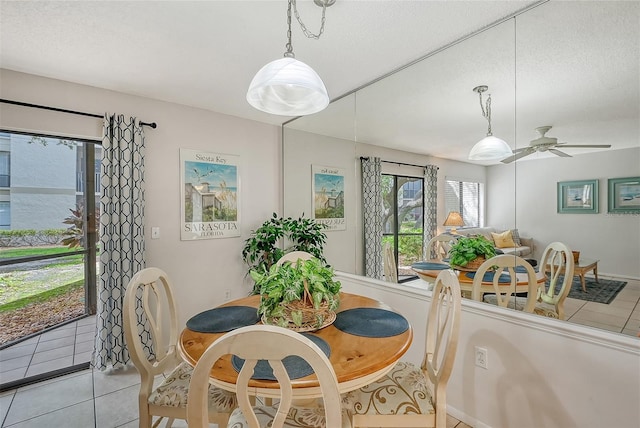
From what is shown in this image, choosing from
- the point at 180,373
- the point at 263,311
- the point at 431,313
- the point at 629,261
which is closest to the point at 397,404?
the point at 431,313

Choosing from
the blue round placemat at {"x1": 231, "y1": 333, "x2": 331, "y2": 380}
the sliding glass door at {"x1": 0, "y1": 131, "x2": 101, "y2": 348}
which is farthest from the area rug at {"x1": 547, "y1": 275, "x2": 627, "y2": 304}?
the sliding glass door at {"x1": 0, "y1": 131, "x2": 101, "y2": 348}

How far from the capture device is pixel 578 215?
1571mm

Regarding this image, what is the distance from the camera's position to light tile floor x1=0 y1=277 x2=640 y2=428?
4.64 feet

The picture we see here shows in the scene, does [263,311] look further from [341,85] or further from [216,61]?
[341,85]

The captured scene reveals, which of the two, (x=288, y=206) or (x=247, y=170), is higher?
(x=247, y=170)

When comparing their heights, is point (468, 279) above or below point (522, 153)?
below

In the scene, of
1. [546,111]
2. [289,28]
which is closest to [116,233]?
[289,28]

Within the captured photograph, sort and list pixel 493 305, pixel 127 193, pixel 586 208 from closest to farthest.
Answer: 1. pixel 586 208
2. pixel 493 305
3. pixel 127 193

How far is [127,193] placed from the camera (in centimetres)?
267

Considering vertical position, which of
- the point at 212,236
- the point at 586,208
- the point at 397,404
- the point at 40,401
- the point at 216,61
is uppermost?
the point at 216,61

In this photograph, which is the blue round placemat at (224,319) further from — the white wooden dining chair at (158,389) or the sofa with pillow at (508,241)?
the sofa with pillow at (508,241)

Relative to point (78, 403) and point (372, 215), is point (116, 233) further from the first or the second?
point (372, 215)

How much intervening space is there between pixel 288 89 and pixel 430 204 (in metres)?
1.44

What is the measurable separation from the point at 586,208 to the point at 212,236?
3.10 m
